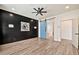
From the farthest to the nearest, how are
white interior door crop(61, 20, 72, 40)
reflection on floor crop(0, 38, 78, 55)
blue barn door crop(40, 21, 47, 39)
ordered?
blue barn door crop(40, 21, 47, 39) < white interior door crop(61, 20, 72, 40) < reflection on floor crop(0, 38, 78, 55)

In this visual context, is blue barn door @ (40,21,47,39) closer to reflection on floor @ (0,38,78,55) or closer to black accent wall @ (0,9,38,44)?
black accent wall @ (0,9,38,44)

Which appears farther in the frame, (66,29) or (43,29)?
(43,29)

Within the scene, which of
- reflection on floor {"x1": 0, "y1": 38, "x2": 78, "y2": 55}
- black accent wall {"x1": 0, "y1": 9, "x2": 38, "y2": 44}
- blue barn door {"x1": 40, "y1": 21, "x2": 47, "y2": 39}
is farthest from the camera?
blue barn door {"x1": 40, "y1": 21, "x2": 47, "y2": 39}

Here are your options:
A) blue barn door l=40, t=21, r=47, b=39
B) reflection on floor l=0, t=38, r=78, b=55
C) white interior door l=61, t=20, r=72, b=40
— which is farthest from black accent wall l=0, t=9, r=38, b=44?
white interior door l=61, t=20, r=72, b=40

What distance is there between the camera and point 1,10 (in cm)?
505

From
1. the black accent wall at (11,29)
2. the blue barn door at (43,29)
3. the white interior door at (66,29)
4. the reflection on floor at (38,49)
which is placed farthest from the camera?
the blue barn door at (43,29)

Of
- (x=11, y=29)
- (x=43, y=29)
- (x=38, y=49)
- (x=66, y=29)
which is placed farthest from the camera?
(x=43, y=29)

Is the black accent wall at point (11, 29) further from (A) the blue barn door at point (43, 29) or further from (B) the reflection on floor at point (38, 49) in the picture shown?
(A) the blue barn door at point (43, 29)

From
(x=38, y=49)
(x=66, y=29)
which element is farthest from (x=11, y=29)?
(x=66, y=29)

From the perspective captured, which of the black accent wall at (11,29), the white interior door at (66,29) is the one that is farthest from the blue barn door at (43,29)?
the white interior door at (66,29)

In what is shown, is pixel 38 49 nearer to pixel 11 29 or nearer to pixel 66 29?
pixel 11 29

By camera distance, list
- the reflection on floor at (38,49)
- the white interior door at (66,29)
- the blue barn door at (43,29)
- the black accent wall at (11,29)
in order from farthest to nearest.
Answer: the blue barn door at (43,29)
the white interior door at (66,29)
the black accent wall at (11,29)
the reflection on floor at (38,49)
